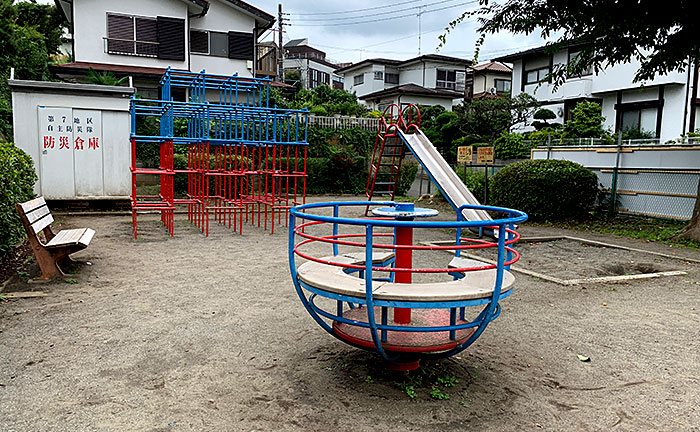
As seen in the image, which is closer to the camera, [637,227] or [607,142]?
[637,227]

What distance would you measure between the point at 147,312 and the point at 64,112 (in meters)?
8.46

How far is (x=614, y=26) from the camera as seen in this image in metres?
8.84

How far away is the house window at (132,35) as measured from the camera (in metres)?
21.6

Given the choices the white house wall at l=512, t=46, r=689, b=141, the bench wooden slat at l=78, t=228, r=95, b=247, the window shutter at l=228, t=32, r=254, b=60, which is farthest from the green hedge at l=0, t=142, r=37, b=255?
the window shutter at l=228, t=32, r=254, b=60

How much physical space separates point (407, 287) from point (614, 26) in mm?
8004

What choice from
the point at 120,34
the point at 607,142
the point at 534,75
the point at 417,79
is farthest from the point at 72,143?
the point at 417,79

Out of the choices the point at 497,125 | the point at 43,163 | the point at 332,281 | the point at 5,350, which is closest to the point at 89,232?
the point at 5,350

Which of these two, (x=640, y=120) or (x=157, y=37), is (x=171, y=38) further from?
(x=640, y=120)

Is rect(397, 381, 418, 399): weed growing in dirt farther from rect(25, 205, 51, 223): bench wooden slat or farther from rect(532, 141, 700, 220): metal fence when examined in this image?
rect(532, 141, 700, 220): metal fence

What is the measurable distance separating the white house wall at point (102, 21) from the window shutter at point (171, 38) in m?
0.25

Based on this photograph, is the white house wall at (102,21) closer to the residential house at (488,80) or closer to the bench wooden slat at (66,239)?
the bench wooden slat at (66,239)

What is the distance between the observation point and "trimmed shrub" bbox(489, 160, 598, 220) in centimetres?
1170

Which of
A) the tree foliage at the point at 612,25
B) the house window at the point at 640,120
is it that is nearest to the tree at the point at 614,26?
the tree foliage at the point at 612,25

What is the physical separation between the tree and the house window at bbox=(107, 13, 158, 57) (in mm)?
16877
